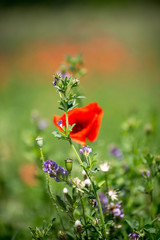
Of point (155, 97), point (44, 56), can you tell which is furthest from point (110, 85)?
point (44, 56)

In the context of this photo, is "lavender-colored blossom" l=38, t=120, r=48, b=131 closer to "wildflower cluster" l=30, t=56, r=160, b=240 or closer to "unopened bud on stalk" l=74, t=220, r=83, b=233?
"wildflower cluster" l=30, t=56, r=160, b=240

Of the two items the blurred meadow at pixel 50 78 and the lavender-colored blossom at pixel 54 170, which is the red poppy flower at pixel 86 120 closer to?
the lavender-colored blossom at pixel 54 170


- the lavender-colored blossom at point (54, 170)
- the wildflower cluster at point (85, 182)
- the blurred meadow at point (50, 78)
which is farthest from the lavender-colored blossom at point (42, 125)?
the lavender-colored blossom at point (54, 170)

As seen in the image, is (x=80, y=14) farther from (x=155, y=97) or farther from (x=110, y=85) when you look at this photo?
(x=155, y=97)

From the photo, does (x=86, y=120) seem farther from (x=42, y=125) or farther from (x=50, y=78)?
(x=50, y=78)

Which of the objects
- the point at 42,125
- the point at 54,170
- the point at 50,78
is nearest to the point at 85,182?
the point at 54,170

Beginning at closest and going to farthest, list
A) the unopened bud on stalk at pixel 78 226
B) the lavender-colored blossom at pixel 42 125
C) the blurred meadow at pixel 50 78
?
1. the unopened bud on stalk at pixel 78 226
2. the lavender-colored blossom at pixel 42 125
3. the blurred meadow at pixel 50 78

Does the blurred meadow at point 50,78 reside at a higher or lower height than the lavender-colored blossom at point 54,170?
higher
